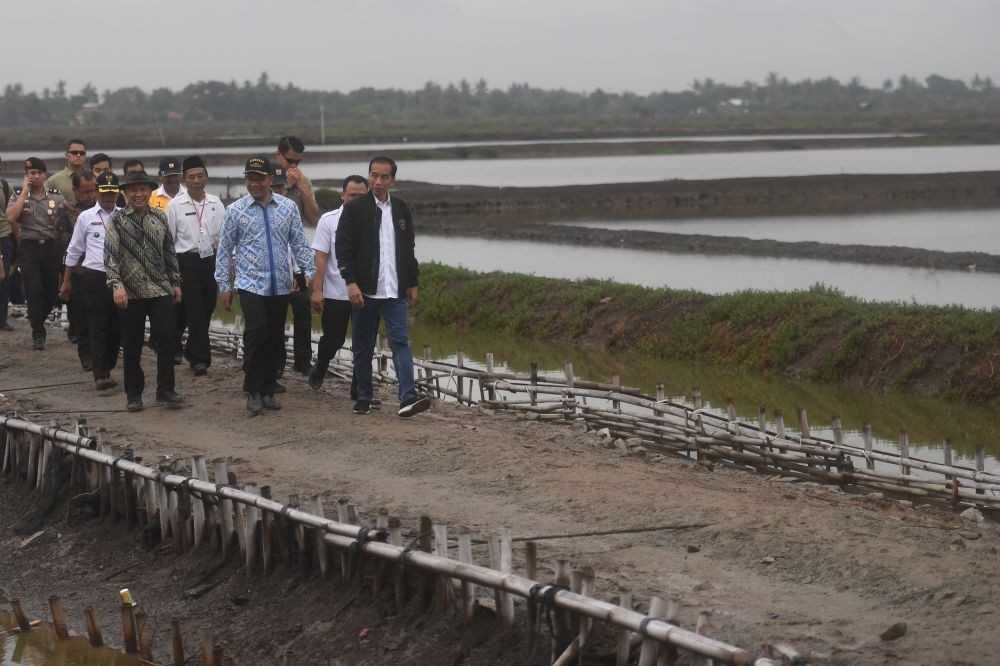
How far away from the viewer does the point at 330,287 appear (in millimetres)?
10211

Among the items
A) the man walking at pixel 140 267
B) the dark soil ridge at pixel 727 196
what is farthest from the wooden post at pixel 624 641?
the dark soil ridge at pixel 727 196

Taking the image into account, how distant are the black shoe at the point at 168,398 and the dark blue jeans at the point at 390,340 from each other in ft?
4.61

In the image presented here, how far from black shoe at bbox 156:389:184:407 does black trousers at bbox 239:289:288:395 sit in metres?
0.62

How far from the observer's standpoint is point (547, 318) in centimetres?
1769

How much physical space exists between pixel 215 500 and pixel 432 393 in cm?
452

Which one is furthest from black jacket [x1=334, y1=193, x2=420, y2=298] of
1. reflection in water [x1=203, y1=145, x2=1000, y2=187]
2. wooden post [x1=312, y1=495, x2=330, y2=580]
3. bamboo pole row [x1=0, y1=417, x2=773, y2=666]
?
reflection in water [x1=203, y1=145, x2=1000, y2=187]

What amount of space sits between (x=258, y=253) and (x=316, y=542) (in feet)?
11.0

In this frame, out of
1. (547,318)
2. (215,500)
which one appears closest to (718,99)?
(547,318)

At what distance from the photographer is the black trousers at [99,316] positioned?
1077cm

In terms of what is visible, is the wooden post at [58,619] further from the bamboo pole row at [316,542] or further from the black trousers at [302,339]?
the black trousers at [302,339]

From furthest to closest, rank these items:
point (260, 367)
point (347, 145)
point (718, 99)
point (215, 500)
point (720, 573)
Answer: point (718, 99), point (347, 145), point (260, 367), point (215, 500), point (720, 573)

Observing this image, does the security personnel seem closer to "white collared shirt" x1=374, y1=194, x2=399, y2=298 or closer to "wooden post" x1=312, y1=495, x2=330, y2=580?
"white collared shirt" x1=374, y1=194, x2=399, y2=298

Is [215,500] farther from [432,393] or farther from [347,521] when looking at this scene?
[432,393]

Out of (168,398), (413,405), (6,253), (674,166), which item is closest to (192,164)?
(168,398)
